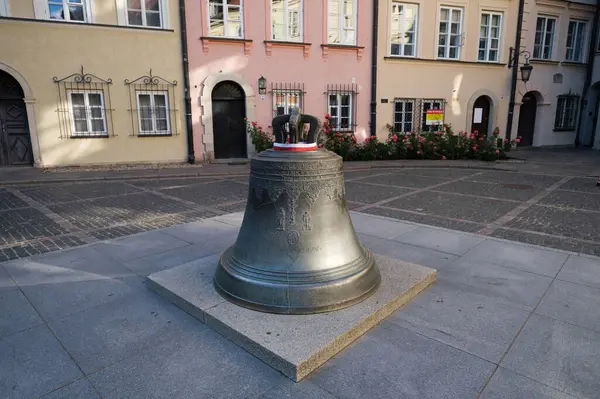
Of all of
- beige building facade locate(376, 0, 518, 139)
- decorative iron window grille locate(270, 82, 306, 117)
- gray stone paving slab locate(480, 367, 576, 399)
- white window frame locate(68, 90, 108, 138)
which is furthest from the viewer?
beige building facade locate(376, 0, 518, 139)

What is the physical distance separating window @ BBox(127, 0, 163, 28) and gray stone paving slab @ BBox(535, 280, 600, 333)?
13.6m

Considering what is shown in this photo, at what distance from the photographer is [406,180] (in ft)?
37.7

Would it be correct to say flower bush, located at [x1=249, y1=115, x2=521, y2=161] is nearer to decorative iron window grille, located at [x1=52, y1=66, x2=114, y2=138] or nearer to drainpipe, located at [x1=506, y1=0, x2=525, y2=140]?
drainpipe, located at [x1=506, y1=0, x2=525, y2=140]

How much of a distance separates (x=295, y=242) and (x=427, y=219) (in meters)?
4.02

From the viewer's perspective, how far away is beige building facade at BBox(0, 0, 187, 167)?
12.1m

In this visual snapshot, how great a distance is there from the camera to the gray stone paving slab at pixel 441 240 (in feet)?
17.0

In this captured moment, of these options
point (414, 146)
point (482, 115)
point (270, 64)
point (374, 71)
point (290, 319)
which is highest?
point (270, 64)

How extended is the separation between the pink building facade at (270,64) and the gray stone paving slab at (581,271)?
35.5ft

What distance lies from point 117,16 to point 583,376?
14.5 metres

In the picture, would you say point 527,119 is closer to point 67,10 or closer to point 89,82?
point 89,82

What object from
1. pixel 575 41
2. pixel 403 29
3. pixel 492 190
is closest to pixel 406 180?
pixel 492 190

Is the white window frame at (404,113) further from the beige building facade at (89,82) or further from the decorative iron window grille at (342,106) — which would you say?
the beige building facade at (89,82)

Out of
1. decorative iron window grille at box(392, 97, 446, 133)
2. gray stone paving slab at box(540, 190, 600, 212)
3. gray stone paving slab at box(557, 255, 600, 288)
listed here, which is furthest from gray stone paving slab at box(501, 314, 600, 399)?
decorative iron window grille at box(392, 97, 446, 133)

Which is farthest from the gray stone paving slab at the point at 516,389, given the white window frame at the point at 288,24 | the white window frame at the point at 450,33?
the white window frame at the point at 450,33
